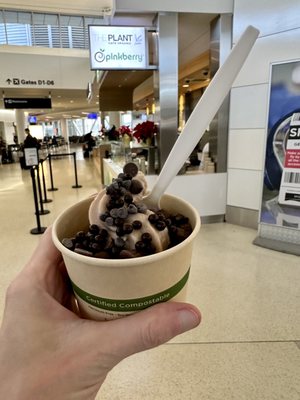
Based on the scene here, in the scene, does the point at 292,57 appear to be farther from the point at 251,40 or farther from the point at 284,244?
the point at 251,40

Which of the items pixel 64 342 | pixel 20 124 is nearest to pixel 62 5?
pixel 20 124

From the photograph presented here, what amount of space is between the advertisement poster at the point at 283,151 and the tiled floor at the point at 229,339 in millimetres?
502

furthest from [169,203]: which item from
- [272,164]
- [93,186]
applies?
[93,186]

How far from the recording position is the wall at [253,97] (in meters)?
3.19

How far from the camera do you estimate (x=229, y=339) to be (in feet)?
6.26

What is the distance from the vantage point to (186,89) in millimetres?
10469

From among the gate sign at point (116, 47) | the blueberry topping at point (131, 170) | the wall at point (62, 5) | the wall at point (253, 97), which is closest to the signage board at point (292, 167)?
the wall at point (253, 97)

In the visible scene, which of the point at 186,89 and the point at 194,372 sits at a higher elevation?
the point at 186,89

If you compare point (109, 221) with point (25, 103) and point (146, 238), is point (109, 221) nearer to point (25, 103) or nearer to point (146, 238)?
point (146, 238)

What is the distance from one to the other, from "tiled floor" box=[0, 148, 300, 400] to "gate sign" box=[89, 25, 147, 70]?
2.51 m

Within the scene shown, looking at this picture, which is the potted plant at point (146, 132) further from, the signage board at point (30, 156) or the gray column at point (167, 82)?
the signage board at point (30, 156)

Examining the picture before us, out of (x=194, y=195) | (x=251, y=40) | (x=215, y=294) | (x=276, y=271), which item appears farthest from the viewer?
(x=194, y=195)

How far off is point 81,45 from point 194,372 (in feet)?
37.8

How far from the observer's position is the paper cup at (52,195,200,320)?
573 mm
